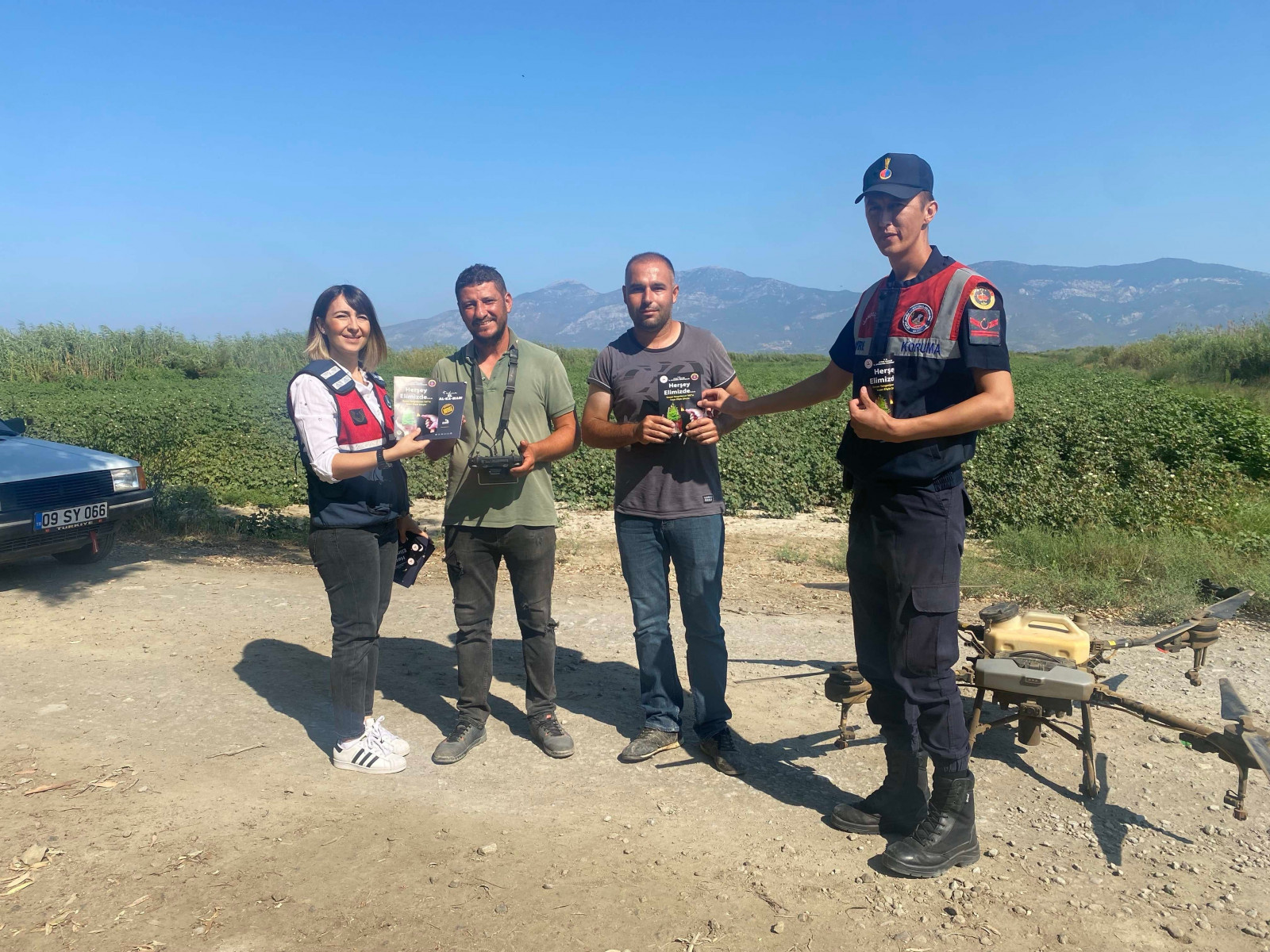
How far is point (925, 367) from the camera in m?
2.77

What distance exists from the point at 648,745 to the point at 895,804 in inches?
43.7

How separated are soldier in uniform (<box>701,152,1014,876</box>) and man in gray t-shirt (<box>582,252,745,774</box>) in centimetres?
83

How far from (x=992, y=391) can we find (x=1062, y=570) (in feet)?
16.8

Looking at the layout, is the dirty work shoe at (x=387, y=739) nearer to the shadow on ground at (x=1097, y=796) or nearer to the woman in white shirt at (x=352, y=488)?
the woman in white shirt at (x=352, y=488)

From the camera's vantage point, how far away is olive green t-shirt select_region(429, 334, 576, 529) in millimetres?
3723

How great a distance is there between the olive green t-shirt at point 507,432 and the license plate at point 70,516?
434 centimetres

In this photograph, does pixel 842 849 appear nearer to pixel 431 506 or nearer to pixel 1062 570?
pixel 1062 570

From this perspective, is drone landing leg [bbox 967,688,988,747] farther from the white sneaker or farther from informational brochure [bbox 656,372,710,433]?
the white sneaker

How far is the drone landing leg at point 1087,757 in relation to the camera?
10.9ft

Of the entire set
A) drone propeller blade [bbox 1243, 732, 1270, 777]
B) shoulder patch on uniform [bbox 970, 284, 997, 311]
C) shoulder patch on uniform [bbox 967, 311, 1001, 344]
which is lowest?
drone propeller blade [bbox 1243, 732, 1270, 777]

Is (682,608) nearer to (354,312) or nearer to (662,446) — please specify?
(662,446)

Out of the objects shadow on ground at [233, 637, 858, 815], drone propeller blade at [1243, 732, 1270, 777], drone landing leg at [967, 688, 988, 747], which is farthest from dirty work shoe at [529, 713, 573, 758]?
drone propeller blade at [1243, 732, 1270, 777]

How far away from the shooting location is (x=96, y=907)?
2684mm

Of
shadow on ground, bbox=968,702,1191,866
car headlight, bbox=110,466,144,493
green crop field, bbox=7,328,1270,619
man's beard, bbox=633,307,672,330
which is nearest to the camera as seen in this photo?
shadow on ground, bbox=968,702,1191,866
